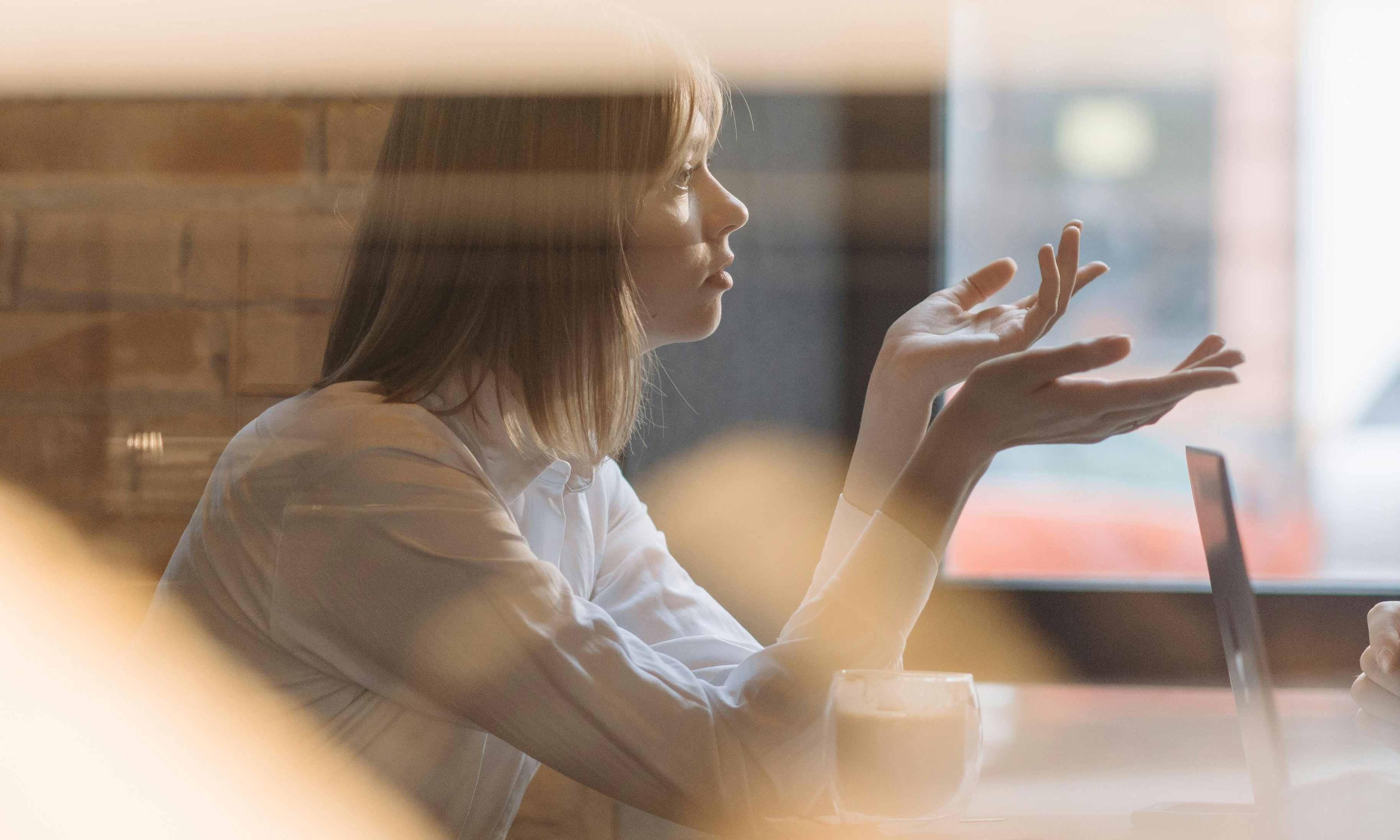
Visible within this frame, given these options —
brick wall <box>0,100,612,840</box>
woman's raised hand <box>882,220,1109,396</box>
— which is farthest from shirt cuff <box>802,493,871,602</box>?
brick wall <box>0,100,612,840</box>

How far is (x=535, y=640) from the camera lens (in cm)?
72

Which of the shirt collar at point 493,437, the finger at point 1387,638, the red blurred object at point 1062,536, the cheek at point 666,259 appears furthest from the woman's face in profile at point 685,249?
the finger at point 1387,638

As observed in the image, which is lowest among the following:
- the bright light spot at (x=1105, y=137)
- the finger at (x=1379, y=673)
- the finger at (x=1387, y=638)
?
the finger at (x=1379, y=673)

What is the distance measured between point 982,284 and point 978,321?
4 cm

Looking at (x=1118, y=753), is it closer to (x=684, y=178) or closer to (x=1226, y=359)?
(x=1226, y=359)

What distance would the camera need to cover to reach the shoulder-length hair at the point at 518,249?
0.86 m

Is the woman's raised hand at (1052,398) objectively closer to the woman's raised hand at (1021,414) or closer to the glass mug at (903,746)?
the woman's raised hand at (1021,414)

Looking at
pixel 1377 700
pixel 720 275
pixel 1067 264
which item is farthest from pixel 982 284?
pixel 1377 700

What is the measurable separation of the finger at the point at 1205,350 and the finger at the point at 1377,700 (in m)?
0.31

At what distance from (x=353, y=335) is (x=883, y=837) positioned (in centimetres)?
56

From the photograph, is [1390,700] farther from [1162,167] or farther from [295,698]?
[295,698]

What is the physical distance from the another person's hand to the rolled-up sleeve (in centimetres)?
38

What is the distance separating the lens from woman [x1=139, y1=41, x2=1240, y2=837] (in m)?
0.73

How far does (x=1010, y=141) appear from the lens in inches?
48.3
